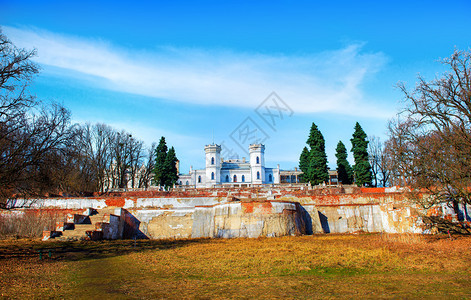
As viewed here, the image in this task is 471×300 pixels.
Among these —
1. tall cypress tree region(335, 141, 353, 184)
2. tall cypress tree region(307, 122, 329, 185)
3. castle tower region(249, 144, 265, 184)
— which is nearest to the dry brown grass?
tall cypress tree region(307, 122, 329, 185)

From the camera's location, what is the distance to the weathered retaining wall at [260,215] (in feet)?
55.7

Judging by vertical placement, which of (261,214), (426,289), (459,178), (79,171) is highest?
(79,171)

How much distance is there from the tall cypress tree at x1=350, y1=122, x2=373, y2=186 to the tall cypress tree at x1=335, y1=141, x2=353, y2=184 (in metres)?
4.84

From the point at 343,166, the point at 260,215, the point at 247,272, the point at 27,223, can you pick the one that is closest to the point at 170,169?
the point at 343,166

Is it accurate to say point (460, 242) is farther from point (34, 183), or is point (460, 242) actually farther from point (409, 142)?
point (34, 183)

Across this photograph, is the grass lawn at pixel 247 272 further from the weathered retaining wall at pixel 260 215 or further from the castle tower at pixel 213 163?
the castle tower at pixel 213 163

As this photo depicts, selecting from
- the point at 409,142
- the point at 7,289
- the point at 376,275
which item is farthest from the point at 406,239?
the point at 7,289

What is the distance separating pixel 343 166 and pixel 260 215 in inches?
1455

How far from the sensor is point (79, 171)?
35.9 meters

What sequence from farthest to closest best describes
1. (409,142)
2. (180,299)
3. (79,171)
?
(79,171) → (409,142) → (180,299)

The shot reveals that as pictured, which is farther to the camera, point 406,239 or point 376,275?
point 406,239

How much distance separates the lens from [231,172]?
92.8 metres

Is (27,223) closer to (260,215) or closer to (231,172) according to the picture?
(260,215)

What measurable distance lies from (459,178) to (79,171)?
34412 millimetres
